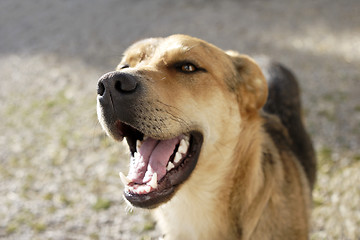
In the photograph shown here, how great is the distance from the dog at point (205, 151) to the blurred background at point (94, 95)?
43.0 inches

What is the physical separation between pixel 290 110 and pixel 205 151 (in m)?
1.53

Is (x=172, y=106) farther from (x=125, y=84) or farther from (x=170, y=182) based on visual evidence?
(x=170, y=182)

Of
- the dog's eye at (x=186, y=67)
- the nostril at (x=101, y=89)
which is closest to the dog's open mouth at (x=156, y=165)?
the nostril at (x=101, y=89)

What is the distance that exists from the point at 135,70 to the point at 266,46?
642cm

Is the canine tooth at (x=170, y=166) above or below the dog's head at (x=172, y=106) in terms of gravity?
below

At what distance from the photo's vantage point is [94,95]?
23.3ft

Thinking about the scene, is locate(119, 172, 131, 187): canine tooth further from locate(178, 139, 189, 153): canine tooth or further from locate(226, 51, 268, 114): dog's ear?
locate(226, 51, 268, 114): dog's ear

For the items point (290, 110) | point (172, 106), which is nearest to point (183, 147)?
point (172, 106)

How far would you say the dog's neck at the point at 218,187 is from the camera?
263 cm

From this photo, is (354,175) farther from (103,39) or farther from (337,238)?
(103,39)

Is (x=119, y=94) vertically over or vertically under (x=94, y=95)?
under

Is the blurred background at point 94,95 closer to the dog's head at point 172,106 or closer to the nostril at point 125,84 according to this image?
the dog's head at point 172,106

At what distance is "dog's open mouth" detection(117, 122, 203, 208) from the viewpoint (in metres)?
2.24

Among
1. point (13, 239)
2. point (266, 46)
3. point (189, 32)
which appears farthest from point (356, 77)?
point (13, 239)
